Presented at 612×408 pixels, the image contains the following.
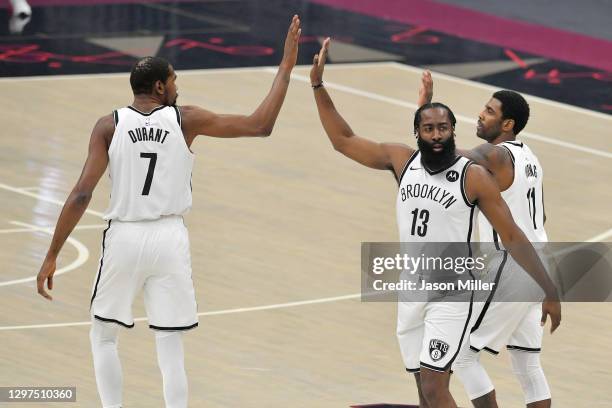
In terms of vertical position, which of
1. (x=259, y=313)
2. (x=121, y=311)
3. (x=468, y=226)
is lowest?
(x=259, y=313)

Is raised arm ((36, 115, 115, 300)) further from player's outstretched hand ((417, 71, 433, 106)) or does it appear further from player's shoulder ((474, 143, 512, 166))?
player's shoulder ((474, 143, 512, 166))

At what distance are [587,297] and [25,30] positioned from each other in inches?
422

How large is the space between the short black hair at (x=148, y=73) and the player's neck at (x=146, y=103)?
0.14ft

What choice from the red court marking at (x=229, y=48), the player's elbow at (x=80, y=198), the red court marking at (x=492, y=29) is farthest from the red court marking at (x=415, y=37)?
the player's elbow at (x=80, y=198)

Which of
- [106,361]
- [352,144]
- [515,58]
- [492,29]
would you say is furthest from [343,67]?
[106,361]

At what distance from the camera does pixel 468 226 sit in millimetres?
8219

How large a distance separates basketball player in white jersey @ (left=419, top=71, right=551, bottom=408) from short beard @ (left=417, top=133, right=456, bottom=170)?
360mm

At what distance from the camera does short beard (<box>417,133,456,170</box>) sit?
818 centimetres

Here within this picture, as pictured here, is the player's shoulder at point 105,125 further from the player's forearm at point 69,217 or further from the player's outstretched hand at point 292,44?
the player's outstretched hand at point 292,44

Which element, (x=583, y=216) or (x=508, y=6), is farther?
(x=508, y=6)

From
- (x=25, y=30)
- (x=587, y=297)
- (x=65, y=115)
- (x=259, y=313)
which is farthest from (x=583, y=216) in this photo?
(x=25, y=30)

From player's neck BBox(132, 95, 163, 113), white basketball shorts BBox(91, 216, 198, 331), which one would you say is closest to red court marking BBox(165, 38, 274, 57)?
player's neck BBox(132, 95, 163, 113)

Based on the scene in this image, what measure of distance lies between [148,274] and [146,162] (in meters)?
0.58

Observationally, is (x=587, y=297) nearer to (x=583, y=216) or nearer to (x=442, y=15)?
(x=583, y=216)
